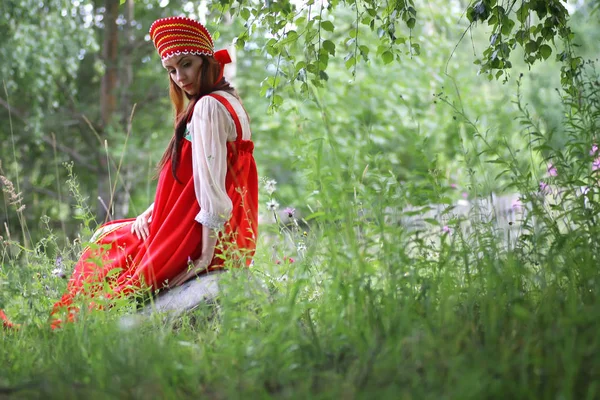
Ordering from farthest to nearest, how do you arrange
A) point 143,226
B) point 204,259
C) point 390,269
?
point 143,226 < point 204,259 < point 390,269

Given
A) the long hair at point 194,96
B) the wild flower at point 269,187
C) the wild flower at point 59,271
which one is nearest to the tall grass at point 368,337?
the wild flower at point 59,271

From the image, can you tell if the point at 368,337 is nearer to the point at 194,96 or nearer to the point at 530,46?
the point at 530,46

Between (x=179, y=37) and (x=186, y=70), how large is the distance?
0.15 metres

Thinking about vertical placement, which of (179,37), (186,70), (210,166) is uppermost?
(179,37)

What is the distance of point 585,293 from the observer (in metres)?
1.94

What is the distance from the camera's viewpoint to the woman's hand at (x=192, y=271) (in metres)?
2.95

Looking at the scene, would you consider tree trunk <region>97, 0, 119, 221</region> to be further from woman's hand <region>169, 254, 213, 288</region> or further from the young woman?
woman's hand <region>169, 254, 213, 288</region>

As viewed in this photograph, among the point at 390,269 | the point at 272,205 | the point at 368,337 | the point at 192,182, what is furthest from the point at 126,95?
the point at 368,337

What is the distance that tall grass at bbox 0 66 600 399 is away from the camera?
1383 millimetres

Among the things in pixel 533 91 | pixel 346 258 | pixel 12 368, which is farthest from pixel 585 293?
pixel 533 91

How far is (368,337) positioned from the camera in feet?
5.37

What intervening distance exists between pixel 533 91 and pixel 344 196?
63.8ft

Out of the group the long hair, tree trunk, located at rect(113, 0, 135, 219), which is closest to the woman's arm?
the long hair

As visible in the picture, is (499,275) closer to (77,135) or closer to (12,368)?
(12,368)
